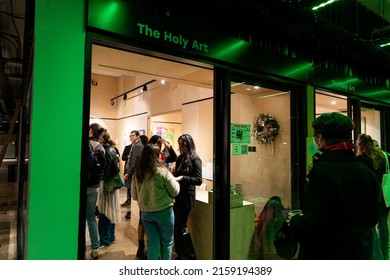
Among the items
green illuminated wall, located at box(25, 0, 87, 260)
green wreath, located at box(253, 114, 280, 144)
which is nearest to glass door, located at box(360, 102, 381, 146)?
green wreath, located at box(253, 114, 280, 144)

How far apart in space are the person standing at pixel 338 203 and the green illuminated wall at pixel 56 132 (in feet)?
4.59

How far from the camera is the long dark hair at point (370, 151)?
9.43 ft

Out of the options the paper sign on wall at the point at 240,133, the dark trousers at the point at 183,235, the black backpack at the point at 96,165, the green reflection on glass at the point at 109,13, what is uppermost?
the green reflection on glass at the point at 109,13

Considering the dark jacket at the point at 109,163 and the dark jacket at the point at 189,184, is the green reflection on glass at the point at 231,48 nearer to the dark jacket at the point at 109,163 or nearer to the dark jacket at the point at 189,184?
the dark jacket at the point at 189,184

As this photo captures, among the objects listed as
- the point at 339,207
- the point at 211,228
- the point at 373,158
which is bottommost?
the point at 211,228

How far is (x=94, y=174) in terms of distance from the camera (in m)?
3.14

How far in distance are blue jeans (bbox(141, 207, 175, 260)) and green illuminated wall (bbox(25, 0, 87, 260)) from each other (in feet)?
3.18

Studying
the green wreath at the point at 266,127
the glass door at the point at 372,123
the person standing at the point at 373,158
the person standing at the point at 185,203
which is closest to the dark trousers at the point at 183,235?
the person standing at the point at 185,203

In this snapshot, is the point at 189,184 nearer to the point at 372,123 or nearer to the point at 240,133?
the point at 240,133

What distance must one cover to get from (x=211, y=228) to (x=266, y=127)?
4.64ft

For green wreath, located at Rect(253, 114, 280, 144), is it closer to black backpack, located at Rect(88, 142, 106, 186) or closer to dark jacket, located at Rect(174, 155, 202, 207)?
dark jacket, located at Rect(174, 155, 202, 207)

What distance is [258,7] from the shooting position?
264 cm

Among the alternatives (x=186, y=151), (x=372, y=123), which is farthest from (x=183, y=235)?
(x=372, y=123)

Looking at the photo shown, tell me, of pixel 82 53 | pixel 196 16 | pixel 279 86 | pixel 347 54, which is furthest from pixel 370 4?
pixel 82 53
